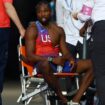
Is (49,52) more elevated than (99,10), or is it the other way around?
(99,10)

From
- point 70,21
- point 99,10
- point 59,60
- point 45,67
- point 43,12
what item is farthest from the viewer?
point 70,21

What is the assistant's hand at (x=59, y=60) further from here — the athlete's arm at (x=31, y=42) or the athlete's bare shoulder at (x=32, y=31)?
the athlete's bare shoulder at (x=32, y=31)

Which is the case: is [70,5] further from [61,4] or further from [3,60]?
[3,60]

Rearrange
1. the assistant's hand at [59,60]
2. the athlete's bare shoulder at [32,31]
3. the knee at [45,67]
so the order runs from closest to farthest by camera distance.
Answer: the knee at [45,67]
the assistant's hand at [59,60]
the athlete's bare shoulder at [32,31]

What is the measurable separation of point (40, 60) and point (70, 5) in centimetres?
104

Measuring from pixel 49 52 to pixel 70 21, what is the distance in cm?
58

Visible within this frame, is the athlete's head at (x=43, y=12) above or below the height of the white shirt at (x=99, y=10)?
below

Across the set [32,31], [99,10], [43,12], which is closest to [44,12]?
[43,12]

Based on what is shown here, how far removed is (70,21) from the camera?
8117 millimetres

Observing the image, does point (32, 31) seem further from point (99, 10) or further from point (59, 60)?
point (99, 10)

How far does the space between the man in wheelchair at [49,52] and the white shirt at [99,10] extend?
1.47 m

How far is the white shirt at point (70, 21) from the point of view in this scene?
7.98 m

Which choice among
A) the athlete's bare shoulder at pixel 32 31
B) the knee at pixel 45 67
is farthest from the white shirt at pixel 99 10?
the athlete's bare shoulder at pixel 32 31

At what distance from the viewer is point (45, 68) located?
24.0 feet
